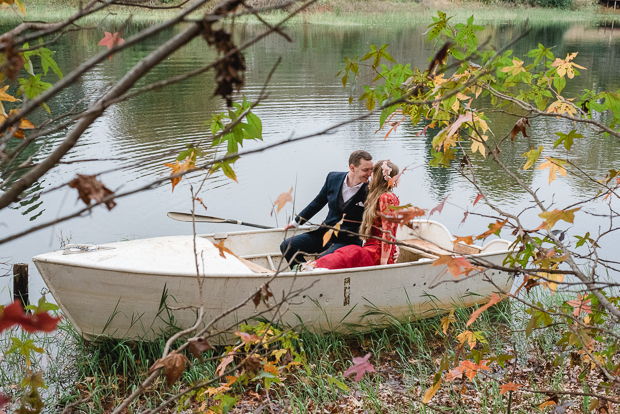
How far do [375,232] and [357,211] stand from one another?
487mm

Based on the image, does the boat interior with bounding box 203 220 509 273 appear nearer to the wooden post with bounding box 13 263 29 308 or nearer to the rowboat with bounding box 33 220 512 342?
the rowboat with bounding box 33 220 512 342

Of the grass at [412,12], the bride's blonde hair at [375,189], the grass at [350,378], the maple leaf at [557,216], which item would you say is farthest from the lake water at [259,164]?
the grass at [412,12]

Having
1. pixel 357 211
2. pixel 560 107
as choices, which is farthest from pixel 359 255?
pixel 560 107

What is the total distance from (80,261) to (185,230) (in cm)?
349

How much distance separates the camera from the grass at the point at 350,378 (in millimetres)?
3422

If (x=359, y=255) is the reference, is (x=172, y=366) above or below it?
above

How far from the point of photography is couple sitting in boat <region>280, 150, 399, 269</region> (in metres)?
4.13

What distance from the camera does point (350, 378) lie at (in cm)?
373

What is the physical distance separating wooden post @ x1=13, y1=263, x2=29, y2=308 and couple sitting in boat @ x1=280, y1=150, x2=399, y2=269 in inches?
97.7

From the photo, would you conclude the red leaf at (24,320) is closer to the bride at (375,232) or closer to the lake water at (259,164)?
the lake water at (259,164)

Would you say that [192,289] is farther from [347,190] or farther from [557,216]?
[557,216]

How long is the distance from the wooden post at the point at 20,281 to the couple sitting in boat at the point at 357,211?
2.48 metres

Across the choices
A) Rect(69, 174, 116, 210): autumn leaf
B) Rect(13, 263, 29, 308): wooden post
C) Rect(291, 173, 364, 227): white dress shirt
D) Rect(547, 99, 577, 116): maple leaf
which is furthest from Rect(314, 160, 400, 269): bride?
Rect(69, 174, 116, 210): autumn leaf

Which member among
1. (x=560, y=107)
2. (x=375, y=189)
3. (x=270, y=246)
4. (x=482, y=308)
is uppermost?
(x=560, y=107)
